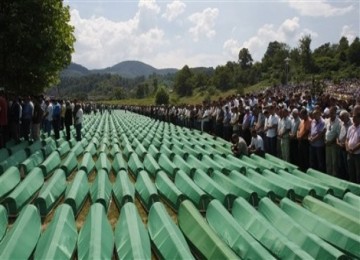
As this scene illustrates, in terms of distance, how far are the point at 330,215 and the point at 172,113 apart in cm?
2857

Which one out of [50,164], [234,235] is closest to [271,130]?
[50,164]

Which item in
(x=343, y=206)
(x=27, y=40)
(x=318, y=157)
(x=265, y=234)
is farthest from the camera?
(x=27, y=40)

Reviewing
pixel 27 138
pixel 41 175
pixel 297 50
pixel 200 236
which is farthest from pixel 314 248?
pixel 297 50

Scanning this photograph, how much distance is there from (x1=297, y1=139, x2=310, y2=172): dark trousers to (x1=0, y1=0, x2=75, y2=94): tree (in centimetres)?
1344

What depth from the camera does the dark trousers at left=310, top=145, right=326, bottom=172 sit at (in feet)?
43.1

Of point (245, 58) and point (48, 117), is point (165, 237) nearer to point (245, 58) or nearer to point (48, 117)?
point (48, 117)

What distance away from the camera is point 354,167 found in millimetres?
11375

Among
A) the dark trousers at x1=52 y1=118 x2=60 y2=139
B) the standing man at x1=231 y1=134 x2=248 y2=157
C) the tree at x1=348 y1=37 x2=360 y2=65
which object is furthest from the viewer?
the tree at x1=348 y1=37 x2=360 y2=65

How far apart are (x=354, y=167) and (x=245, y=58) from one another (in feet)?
451

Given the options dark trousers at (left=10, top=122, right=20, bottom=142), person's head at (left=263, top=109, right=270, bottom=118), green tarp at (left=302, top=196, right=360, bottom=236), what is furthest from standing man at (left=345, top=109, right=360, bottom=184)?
dark trousers at (left=10, top=122, right=20, bottom=142)

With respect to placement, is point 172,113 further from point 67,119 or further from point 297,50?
point 297,50

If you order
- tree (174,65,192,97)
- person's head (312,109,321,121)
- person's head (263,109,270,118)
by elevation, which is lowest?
tree (174,65,192,97)

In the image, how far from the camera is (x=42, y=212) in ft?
30.0

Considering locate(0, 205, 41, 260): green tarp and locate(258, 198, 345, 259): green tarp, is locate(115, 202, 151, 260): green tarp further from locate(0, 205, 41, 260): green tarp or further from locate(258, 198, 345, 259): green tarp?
locate(258, 198, 345, 259): green tarp
